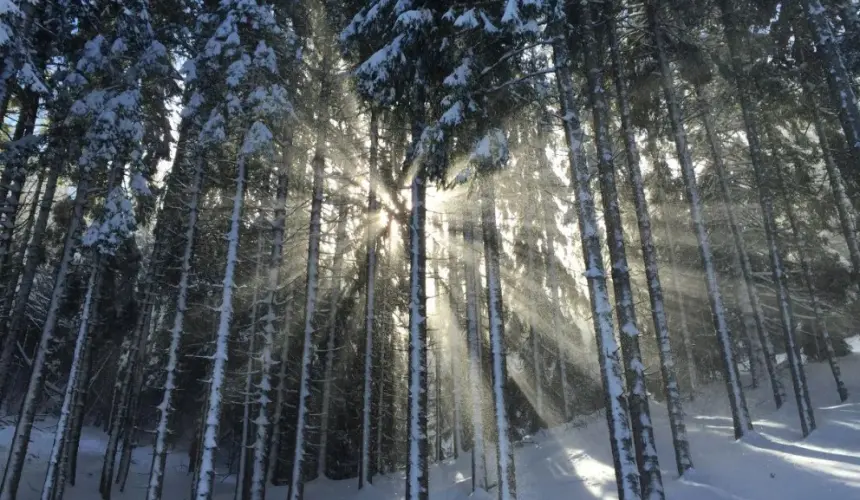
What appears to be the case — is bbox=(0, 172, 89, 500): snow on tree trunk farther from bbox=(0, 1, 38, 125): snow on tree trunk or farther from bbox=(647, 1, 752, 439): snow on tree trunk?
bbox=(647, 1, 752, 439): snow on tree trunk

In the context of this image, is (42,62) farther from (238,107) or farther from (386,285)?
(386,285)

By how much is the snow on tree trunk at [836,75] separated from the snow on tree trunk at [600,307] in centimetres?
515

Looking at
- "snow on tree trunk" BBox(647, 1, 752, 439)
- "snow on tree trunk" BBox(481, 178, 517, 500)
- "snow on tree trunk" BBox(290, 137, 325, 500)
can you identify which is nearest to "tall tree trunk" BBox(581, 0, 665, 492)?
"snow on tree trunk" BBox(481, 178, 517, 500)

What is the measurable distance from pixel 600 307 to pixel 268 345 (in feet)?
30.3

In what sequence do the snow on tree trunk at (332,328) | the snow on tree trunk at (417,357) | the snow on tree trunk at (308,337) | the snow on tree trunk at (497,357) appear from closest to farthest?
the snow on tree trunk at (417,357) < the snow on tree trunk at (497,357) < the snow on tree trunk at (308,337) < the snow on tree trunk at (332,328)

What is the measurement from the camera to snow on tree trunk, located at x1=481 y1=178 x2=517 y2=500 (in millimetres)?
11578

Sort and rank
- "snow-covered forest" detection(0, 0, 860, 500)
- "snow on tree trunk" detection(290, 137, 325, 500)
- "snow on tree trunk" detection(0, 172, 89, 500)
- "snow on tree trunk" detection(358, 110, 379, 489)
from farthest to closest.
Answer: "snow on tree trunk" detection(358, 110, 379, 489) → "snow on tree trunk" detection(290, 137, 325, 500) → "snow on tree trunk" detection(0, 172, 89, 500) → "snow-covered forest" detection(0, 0, 860, 500)

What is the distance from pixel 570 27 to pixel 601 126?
2.71 m

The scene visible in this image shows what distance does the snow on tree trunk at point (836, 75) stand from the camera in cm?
940

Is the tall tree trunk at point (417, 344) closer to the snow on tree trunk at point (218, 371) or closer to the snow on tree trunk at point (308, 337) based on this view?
the snow on tree trunk at point (308, 337)

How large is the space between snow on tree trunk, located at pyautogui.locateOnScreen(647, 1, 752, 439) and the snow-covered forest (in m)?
0.09

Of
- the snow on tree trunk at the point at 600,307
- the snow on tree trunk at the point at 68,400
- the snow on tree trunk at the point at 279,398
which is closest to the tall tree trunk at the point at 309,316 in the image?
the snow on tree trunk at the point at 279,398

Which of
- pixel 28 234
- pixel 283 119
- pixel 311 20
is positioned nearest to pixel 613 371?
pixel 283 119

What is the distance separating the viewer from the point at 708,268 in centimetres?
1348
